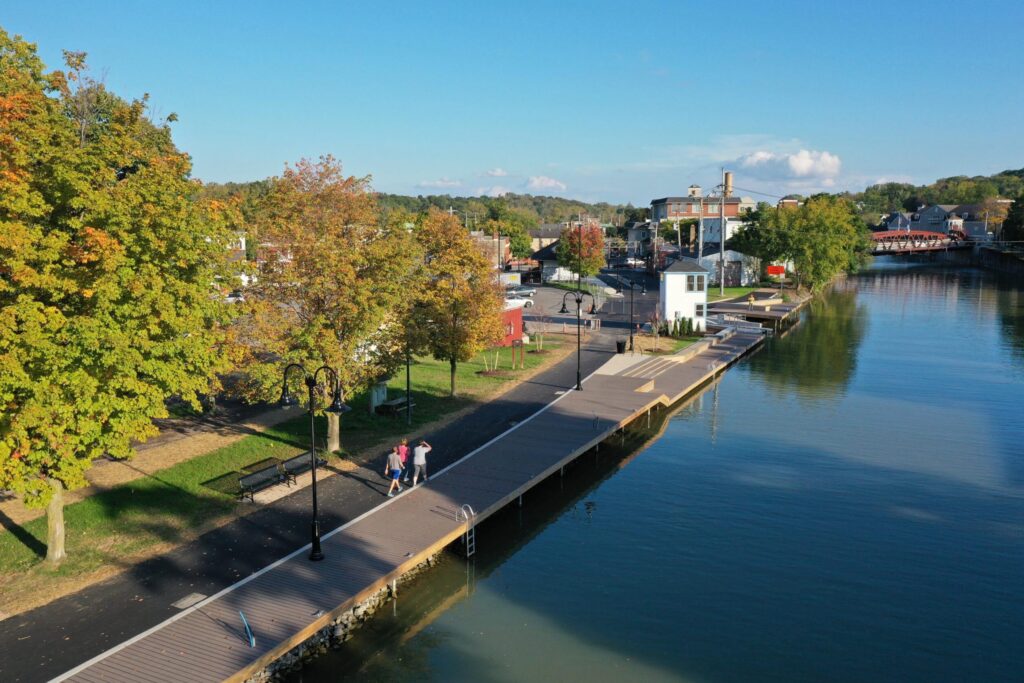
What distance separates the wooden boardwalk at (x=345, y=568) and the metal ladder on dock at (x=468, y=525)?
0.61 feet

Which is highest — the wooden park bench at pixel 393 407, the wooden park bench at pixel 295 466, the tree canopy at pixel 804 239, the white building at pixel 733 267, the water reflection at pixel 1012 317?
the tree canopy at pixel 804 239

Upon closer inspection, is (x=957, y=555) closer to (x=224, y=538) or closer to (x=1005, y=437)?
(x=1005, y=437)

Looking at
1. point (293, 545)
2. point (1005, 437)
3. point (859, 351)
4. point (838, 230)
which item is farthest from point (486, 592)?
point (838, 230)

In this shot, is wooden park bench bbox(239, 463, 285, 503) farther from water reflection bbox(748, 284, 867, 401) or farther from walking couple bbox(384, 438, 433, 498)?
water reflection bbox(748, 284, 867, 401)

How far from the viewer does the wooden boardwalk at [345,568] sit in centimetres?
1313

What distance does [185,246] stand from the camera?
746 inches

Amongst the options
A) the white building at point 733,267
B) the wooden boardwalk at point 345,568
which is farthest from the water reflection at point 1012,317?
the wooden boardwalk at point 345,568

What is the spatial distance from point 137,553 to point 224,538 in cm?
197

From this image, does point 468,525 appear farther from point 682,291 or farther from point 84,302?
point 682,291

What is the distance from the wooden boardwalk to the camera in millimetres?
13133

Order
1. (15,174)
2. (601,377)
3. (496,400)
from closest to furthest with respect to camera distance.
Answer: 1. (15,174)
2. (496,400)
3. (601,377)

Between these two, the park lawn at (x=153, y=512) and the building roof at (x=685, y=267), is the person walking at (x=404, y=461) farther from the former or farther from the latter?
the building roof at (x=685, y=267)

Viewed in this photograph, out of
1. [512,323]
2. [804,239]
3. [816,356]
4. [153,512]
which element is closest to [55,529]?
[153,512]

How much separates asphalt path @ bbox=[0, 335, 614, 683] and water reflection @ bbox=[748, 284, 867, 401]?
77.5 feet
